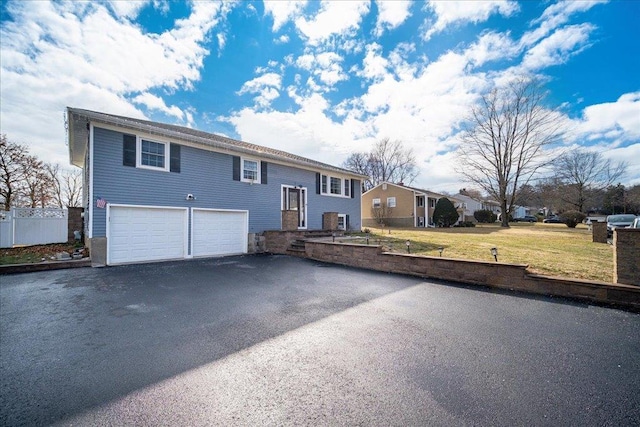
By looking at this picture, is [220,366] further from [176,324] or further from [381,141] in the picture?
[381,141]

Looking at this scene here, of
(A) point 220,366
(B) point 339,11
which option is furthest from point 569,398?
(B) point 339,11

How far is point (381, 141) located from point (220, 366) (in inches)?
1538

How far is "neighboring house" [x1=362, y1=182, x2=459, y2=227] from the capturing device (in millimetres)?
26828

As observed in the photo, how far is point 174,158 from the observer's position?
33.9 feet

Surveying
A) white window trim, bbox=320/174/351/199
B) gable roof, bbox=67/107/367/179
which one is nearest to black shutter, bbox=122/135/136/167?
gable roof, bbox=67/107/367/179

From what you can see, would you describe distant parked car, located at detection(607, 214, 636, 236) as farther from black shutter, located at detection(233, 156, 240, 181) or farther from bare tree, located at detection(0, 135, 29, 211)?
bare tree, located at detection(0, 135, 29, 211)

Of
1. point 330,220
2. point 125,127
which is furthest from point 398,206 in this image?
point 125,127

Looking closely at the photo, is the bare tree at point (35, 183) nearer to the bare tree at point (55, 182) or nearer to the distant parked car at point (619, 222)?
the bare tree at point (55, 182)

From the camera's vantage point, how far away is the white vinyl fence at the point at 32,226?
11.1 meters

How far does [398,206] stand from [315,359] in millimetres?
26205

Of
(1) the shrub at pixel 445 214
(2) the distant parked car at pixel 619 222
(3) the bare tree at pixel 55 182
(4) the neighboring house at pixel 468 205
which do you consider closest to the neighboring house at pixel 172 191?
(3) the bare tree at pixel 55 182

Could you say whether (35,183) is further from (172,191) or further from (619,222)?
(619,222)

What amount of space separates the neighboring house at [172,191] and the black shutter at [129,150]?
0.10 ft

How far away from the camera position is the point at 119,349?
125 inches
